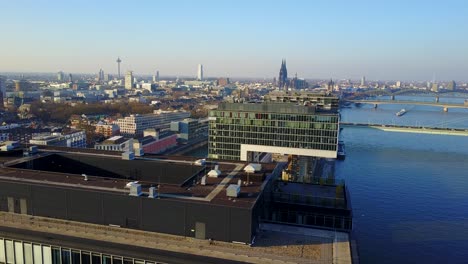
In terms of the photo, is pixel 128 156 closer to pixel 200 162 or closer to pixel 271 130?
pixel 200 162

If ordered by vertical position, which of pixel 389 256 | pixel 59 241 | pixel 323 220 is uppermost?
pixel 59 241

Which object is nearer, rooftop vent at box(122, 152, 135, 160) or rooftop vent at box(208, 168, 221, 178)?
rooftop vent at box(208, 168, 221, 178)

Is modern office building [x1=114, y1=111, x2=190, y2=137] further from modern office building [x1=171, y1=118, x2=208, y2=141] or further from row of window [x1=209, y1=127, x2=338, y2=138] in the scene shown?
row of window [x1=209, y1=127, x2=338, y2=138]

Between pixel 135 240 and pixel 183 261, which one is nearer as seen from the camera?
pixel 183 261

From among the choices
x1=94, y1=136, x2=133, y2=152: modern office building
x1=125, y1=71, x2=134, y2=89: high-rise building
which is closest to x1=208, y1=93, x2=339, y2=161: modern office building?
x1=94, y1=136, x2=133, y2=152: modern office building

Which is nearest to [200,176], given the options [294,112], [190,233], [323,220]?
[190,233]

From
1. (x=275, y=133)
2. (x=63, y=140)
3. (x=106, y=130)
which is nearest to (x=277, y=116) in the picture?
(x=275, y=133)

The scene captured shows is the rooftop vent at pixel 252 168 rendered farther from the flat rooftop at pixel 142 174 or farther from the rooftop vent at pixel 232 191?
the rooftop vent at pixel 232 191

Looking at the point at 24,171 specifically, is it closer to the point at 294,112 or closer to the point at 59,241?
the point at 59,241
